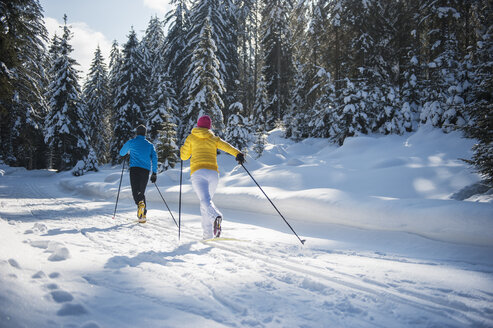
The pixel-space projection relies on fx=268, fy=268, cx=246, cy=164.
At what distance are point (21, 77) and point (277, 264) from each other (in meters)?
20.5

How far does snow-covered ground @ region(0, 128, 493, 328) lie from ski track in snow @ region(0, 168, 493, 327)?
13mm

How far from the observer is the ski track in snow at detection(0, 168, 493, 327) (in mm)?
1932

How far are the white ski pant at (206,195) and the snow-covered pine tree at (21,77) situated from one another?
7.49 m

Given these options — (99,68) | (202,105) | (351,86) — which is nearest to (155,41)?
(99,68)

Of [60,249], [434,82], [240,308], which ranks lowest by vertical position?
[240,308]

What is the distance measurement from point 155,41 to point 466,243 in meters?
36.4

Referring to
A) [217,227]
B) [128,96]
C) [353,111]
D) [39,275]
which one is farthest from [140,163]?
[128,96]

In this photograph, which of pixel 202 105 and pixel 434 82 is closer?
pixel 434 82

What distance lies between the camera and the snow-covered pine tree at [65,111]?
2300 centimetres

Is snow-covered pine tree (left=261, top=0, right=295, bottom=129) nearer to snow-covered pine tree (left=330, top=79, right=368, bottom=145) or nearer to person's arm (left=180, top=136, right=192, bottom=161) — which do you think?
snow-covered pine tree (left=330, top=79, right=368, bottom=145)

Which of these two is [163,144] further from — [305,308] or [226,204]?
[305,308]

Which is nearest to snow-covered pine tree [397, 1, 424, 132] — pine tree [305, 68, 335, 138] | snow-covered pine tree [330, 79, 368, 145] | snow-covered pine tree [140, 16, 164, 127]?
snow-covered pine tree [330, 79, 368, 145]

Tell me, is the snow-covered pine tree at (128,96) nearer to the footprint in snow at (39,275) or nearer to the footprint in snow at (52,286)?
the footprint in snow at (39,275)

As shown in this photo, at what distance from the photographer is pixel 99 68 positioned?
3128 centimetres
